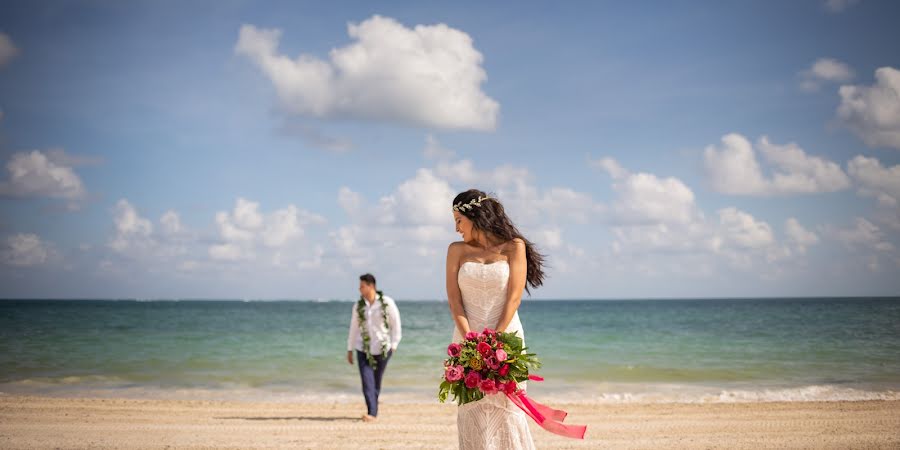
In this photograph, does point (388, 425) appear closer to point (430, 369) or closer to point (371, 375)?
point (371, 375)

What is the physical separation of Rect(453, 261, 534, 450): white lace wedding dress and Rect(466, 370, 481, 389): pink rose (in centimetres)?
29

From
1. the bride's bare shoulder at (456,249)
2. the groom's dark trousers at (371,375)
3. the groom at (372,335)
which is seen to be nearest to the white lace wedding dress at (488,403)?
the bride's bare shoulder at (456,249)

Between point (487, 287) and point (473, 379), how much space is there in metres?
0.64

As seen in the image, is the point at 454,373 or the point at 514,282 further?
the point at 514,282

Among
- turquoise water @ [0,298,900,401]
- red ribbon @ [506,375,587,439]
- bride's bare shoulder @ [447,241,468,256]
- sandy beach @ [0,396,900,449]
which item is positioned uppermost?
bride's bare shoulder @ [447,241,468,256]

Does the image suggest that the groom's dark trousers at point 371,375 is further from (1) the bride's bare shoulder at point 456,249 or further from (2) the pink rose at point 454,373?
(2) the pink rose at point 454,373

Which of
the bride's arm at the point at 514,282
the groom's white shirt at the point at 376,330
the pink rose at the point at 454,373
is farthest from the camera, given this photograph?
the groom's white shirt at the point at 376,330

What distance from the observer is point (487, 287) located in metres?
4.31

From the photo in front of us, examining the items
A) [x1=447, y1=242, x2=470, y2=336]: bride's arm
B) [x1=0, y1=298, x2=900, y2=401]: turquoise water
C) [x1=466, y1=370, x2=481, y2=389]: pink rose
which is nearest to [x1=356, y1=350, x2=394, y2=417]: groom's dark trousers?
[x1=0, y1=298, x2=900, y2=401]: turquoise water

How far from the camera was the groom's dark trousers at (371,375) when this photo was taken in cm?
974

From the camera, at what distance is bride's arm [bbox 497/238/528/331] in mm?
4281

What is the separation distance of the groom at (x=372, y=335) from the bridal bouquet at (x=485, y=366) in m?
5.69

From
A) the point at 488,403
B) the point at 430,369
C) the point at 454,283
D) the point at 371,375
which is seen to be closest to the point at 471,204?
the point at 454,283

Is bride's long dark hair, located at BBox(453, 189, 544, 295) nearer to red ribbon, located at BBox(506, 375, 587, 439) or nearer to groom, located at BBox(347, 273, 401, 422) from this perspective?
red ribbon, located at BBox(506, 375, 587, 439)
